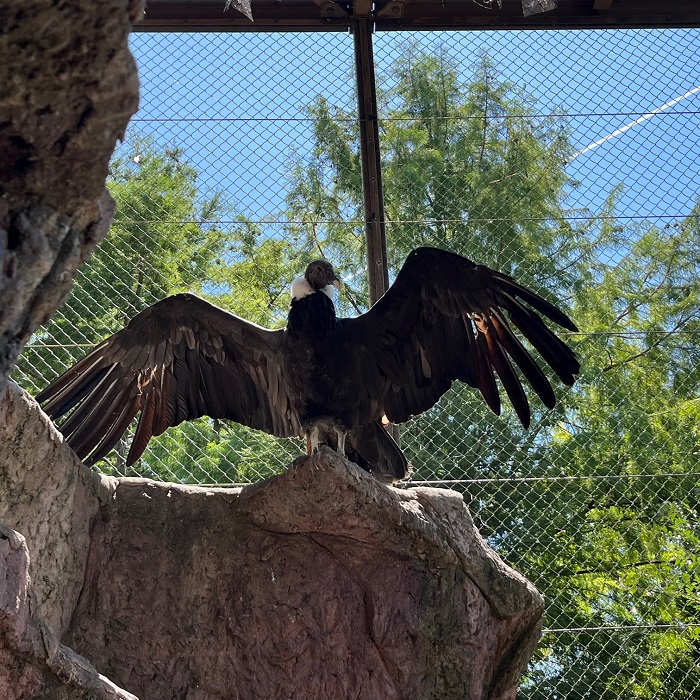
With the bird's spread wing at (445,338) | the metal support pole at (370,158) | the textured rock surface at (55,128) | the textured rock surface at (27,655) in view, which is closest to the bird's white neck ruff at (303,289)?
the bird's spread wing at (445,338)

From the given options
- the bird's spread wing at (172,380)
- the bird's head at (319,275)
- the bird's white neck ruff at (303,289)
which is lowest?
the bird's spread wing at (172,380)

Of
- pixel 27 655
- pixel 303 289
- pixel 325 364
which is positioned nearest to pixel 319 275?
pixel 303 289

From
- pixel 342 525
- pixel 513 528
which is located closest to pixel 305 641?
pixel 342 525

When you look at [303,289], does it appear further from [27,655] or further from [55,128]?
[55,128]

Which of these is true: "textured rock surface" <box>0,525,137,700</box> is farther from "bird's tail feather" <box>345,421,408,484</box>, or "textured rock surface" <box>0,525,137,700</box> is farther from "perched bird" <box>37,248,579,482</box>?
"bird's tail feather" <box>345,421,408,484</box>

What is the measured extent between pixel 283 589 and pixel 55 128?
235cm

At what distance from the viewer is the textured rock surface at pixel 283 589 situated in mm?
3027

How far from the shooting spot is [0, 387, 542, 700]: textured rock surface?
119 inches

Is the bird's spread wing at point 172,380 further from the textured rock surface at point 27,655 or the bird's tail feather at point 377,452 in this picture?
the textured rock surface at point 27,655

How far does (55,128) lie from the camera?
1128 mm

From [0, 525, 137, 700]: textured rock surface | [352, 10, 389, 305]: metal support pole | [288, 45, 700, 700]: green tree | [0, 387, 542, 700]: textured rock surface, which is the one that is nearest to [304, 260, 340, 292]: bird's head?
[352, 10, 389, 305]: metal support pole

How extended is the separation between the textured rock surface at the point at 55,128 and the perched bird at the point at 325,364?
2.36 meters

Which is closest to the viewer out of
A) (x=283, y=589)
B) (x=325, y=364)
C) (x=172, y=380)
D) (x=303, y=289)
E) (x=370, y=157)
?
(x=283, y=589)

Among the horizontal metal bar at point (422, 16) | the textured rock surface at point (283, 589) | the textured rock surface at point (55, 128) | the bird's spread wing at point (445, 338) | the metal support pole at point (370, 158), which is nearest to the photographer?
the textured rock surface at point (55, 128)
